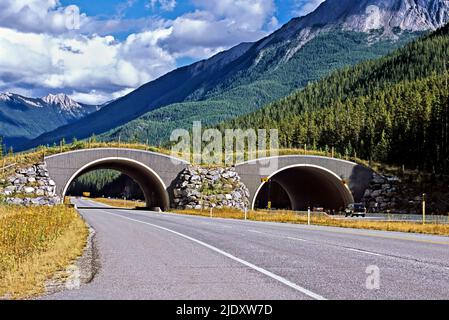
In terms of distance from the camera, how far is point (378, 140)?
7306 cm

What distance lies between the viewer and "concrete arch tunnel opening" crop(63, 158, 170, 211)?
47.6m

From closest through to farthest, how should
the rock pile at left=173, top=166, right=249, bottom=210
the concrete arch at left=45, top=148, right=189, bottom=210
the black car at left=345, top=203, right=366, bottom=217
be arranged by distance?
the concrete arch at left=45, top=148, right=189, bottom=210, the black car at left=345, top=203, right=366, bottom=217, the rock pile at left=173, top=166, right=249, bottom=210

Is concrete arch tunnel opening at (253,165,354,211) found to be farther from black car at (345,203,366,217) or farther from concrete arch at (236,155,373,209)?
black car at (345,203,366,217)

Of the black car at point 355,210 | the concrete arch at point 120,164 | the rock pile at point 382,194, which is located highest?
the concrete arch at point 120,164

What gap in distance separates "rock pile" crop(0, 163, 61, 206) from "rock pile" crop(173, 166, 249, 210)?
11.3 m

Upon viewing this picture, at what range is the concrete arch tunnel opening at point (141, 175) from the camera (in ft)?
156

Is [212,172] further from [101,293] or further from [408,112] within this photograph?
→ [101,293]

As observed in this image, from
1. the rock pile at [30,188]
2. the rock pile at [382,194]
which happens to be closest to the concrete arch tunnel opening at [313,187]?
the rock pile at [382,194]

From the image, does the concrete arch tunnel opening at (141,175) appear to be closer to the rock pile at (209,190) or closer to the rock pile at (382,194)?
the rock pile at (209,190)

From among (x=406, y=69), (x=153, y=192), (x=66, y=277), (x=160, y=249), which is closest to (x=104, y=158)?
(x=153, y=192)

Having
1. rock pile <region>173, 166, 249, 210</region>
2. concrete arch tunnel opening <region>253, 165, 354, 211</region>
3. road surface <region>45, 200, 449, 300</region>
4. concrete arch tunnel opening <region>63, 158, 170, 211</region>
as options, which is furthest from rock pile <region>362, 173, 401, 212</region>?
road surface <region>45, 200, 449, 300</region>

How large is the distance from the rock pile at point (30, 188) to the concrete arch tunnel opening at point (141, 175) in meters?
1.91

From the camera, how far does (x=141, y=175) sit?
57.1m
